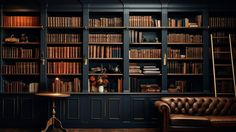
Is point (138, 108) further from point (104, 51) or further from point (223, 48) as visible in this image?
point (223, 48)

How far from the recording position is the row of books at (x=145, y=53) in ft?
23.6

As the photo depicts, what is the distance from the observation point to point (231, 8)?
7156 millimetres

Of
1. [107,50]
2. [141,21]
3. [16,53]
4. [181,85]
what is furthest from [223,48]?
[16,53]

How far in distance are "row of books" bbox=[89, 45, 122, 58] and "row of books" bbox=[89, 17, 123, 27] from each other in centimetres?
48

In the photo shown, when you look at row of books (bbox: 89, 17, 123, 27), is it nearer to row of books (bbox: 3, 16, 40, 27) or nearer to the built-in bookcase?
the built-in bookcase

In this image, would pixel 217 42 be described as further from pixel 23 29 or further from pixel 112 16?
pixel 23 29

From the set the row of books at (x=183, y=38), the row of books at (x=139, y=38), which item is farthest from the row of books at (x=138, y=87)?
the row of books at (x=183, y=38)

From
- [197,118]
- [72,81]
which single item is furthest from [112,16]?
[197,118]

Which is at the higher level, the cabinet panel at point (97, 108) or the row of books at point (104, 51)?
the row of books at point (104, 51)

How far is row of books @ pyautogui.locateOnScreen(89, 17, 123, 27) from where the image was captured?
7.20 meters

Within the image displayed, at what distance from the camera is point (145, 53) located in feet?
23.7

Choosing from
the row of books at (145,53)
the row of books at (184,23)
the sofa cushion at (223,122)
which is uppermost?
the row of books at (184,23)

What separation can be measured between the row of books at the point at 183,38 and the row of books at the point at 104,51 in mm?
1154

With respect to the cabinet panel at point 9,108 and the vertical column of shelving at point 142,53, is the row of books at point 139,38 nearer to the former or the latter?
the vertical column of shelving at point 142,53
